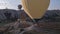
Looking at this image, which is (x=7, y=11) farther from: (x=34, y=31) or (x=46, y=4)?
(x=46, y=4)

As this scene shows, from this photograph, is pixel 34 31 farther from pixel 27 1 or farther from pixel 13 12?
pixel 13 12

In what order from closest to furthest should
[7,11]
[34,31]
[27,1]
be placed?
[27,1] → [34,31] → [7,11]

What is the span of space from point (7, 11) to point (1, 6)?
7.4 inches

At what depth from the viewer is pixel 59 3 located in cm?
267

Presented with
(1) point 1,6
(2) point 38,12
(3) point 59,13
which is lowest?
(3) point 59,13

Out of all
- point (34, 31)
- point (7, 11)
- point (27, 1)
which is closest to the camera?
point (27, 1)

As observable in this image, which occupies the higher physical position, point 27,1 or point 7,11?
point 27,1

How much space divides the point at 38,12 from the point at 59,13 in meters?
2.20

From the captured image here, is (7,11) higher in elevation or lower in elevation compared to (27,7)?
lower

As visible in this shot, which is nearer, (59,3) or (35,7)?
(35,7)

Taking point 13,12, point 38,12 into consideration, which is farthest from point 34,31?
point 13,12

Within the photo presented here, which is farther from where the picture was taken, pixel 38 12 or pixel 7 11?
pixel 7 11

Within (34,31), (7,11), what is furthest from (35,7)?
(7,11)

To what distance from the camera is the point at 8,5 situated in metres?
2.69
